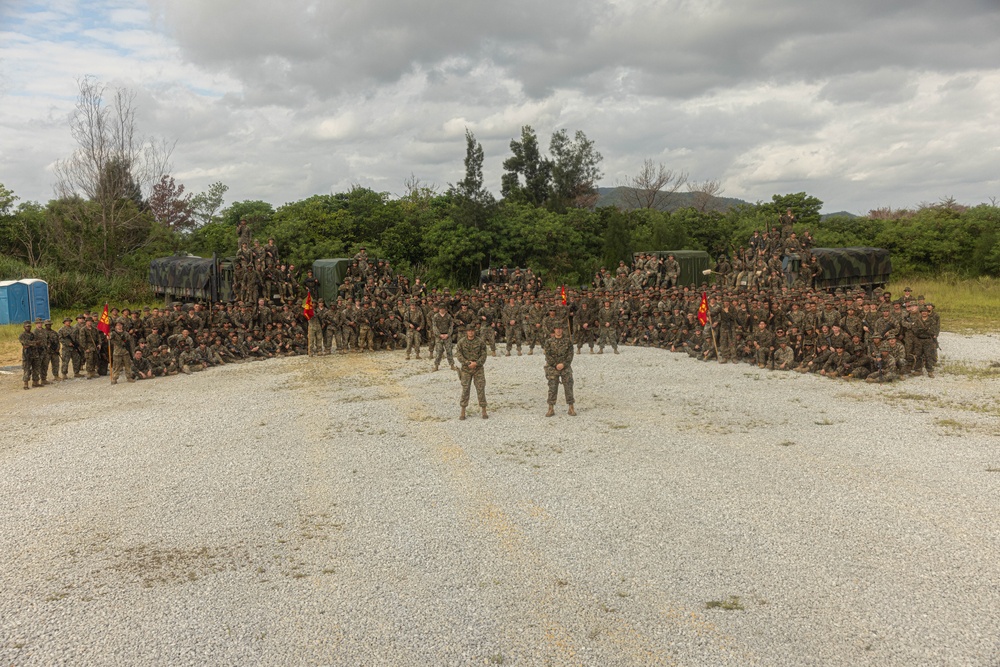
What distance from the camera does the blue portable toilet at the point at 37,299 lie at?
30.6 m

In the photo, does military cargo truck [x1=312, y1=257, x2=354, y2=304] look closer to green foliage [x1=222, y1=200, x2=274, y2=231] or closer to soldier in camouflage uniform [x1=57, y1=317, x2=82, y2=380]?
soldier in camouflage uniform [x1=57, y1=317, x2=82, y2=380]

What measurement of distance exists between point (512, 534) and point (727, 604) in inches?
92.9

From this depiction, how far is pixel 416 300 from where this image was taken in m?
20.8

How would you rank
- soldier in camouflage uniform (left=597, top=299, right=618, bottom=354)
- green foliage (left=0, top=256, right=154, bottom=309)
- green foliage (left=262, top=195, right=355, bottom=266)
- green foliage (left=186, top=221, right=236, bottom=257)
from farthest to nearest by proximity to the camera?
green foliage (left=186, top=221, right=236, bottom=257) → green foliage (left=262, top=195, right=355, bottom=266) → green foliage (left=0, top=256, right=154, bottom=309) → soldier in camouflage uniform (left=597, top=299, right=618, bottom=354)

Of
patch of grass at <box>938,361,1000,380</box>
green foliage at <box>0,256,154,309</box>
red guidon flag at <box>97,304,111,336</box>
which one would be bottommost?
patch of grass at <box>938,361,1000,380</box>

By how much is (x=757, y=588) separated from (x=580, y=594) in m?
1.56

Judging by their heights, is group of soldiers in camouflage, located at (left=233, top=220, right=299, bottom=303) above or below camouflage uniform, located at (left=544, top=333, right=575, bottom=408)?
above

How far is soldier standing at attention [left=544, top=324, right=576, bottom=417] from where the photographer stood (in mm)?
12820

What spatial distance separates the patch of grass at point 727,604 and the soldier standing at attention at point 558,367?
674 centimetres

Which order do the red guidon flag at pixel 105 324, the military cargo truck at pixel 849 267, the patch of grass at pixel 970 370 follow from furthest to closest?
the military cargo truck at pixel 849 267 → the red guidon flag at pixel 105 324 → the patch of grass at pixel 970 370

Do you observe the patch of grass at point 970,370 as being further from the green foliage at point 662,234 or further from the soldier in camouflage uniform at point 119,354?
the green foliage at point 662,234

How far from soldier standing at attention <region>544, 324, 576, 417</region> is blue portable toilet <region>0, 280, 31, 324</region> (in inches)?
1067

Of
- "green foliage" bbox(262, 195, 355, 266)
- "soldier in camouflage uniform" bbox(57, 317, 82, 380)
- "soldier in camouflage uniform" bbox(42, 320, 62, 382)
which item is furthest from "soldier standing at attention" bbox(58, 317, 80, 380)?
"green foliage" bbox(262, 195, 355, 266)

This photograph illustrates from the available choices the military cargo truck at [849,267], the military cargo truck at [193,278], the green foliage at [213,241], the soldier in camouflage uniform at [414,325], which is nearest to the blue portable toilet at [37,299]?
the military cargo truck at [193,278]
